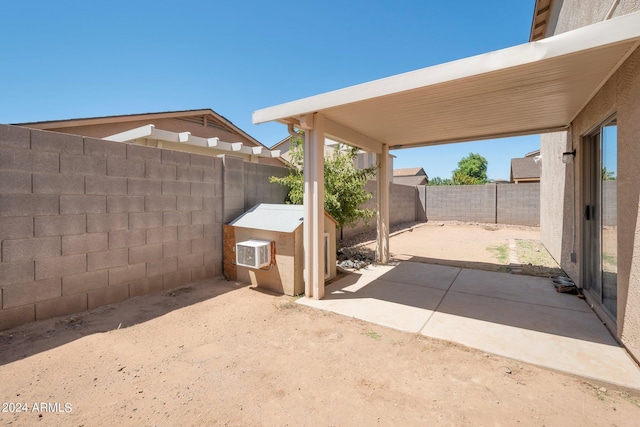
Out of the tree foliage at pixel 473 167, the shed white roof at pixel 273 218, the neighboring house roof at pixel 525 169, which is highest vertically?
the tree foliage at pixel 473 167

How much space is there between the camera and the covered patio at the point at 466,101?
233 cm

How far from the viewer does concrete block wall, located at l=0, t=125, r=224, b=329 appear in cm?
294

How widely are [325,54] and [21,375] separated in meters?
8.79

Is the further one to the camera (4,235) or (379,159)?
(379,159)

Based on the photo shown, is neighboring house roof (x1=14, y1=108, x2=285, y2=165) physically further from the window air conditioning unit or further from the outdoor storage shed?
the window air conditioning unit

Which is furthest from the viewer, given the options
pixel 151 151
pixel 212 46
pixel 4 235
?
pixel 212 46

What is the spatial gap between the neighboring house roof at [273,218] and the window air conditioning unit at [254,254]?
30 cm

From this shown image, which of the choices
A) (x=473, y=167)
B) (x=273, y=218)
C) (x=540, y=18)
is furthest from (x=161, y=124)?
A: (x=473, y=167)

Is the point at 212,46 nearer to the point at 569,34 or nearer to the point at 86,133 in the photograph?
the point at 86,133

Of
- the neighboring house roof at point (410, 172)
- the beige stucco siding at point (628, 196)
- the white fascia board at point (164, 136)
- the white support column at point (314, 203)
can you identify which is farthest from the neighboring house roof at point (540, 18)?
the neighboring house roof at point (410, 172)

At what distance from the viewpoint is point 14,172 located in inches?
115

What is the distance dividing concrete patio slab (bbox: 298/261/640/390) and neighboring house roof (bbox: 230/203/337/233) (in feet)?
3.87

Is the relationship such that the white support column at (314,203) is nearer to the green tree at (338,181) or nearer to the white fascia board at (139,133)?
the green tree at (338,181)

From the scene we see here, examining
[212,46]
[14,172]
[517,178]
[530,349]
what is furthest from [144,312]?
[517,178]
